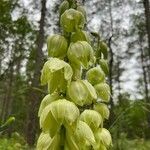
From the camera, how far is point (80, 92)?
1.73 m

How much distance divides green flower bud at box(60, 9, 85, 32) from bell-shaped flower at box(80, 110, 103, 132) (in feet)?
1.21

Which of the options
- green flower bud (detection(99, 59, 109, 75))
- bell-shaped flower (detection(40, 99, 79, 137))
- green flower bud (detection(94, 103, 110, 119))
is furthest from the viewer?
green flower bud (detection(99, 59, 109, 75))

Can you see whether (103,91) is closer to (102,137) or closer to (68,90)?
(102,137)

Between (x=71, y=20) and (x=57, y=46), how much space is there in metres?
0.12

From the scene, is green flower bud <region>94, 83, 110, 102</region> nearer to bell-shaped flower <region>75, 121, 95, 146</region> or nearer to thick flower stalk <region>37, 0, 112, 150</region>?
thick flower stalk <region>37, 0, 112, 150</region>

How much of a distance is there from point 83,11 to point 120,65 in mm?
38972

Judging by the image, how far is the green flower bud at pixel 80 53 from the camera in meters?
1.72

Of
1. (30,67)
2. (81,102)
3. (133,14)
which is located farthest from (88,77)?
(30,67)

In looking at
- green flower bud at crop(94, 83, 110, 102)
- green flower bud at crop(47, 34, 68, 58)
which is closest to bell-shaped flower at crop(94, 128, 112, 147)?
green flower bud at crop(94, 83, 110, 102)

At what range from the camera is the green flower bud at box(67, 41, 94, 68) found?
1722 mm

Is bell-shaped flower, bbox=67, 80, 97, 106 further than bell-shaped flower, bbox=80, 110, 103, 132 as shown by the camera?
No

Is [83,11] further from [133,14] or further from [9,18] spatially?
[133,14]

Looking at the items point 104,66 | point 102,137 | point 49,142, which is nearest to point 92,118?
point 102,137

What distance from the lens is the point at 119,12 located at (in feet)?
99.9
